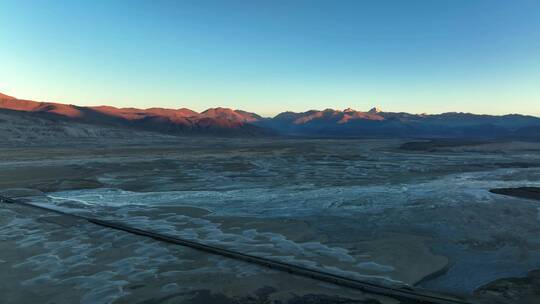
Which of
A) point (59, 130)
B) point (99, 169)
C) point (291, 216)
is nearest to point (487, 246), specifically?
point (291, 216)

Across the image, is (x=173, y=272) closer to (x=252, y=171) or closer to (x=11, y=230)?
(x=11, y=230)

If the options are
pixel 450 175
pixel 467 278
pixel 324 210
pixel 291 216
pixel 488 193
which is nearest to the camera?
pixel 467 278

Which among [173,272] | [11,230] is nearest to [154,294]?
[173,272]

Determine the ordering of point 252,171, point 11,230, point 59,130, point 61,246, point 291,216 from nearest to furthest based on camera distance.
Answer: point 61,246 < point 11,230 < point 291,216 < point 252,171 < point 59,130

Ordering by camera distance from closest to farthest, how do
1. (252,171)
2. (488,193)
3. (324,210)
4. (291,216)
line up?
(291,216) → (324,210) → (488,193) → (252,171)

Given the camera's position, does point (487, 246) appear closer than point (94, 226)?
Yes

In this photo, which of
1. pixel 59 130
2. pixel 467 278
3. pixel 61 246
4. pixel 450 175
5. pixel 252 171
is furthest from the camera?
pixel 59 130

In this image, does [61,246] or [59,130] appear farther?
[59,130]

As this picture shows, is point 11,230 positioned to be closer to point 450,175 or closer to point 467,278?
point 467,278
